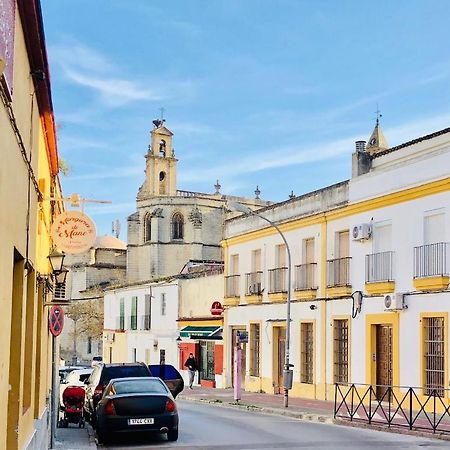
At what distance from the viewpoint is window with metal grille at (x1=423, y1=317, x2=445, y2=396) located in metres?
22.9

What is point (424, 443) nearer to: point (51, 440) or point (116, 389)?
point (116, 389)

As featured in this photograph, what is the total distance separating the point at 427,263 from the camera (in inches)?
924

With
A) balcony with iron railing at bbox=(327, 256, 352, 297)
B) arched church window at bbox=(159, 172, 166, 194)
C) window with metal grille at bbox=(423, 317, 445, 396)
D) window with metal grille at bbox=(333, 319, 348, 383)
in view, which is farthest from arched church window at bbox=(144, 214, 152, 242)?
window with metal grille at bbox=(423, 317, 445, 396)

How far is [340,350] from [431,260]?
6.60 metres

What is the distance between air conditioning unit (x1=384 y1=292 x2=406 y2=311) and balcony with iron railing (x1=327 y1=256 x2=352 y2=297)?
2.86 m

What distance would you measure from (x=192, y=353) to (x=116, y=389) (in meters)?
26.3

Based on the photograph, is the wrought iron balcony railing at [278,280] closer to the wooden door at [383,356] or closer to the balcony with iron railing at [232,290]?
the balcony with iron railing at [232,290]

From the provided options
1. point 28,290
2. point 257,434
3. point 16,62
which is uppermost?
point 16,62

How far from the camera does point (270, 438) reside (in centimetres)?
1764

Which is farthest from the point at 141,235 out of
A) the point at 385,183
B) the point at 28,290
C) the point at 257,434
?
the point at 28,290

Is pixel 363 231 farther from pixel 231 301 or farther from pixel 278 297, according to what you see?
pixel 231 301

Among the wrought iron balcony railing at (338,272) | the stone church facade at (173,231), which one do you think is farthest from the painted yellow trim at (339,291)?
the stone church facade at (173,231)

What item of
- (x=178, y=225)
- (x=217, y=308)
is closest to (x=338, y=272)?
(x=217, y=308)

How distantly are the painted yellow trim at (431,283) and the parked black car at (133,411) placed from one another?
9.17 meters
